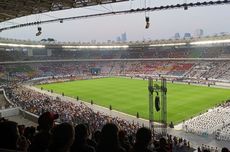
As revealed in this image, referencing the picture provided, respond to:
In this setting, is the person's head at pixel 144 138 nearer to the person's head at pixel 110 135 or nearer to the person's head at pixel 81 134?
the person's head at pixel 110 135

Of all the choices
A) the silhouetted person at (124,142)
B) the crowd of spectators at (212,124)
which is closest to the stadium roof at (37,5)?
the crowd of spectators at (212,124)

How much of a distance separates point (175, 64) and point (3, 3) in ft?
178

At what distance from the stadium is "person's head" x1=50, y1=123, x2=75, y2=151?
794 millimetres

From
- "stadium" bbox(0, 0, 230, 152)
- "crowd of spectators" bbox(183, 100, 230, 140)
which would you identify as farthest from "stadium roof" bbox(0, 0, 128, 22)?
"crowd of spectators" bbox(183, 100, 230, 140)

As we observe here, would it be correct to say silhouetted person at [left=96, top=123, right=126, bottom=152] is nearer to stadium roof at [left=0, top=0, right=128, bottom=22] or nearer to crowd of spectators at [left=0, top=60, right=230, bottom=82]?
stadium roof at [left=0, top=0, right=128, bottom=22]

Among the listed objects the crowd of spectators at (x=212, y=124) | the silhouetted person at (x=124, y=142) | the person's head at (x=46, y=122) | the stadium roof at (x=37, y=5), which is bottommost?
the crowd of spectators at (x=212, y=124)

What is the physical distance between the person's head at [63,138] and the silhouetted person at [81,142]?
20.1 inches

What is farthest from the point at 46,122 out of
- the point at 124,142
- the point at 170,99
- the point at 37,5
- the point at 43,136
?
the point at 170,99

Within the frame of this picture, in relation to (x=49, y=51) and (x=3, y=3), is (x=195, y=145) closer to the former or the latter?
(x=3, y=3)

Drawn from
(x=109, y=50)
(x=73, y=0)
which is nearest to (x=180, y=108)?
(x=73, y=0)

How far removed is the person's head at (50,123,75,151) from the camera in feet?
11.1

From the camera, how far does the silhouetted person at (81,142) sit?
3.89 metres

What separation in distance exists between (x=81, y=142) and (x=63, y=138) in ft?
2.09

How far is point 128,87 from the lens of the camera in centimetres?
4788
